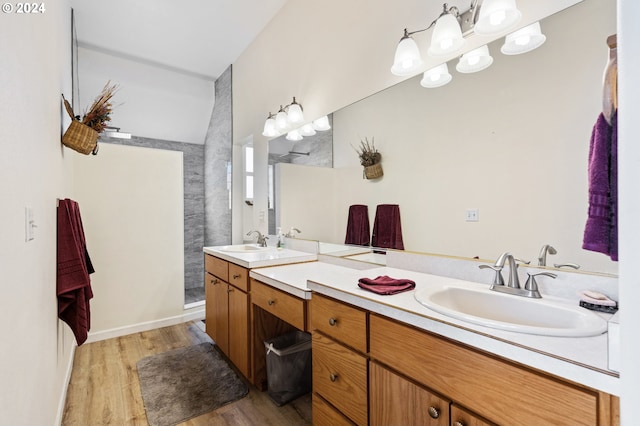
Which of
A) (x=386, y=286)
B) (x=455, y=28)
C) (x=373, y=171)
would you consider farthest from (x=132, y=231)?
(x=455, y=28)

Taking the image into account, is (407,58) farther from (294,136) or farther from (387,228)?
(294,136)

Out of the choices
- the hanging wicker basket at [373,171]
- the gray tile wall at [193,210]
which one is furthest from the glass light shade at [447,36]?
the gray tile wall at [193,210]

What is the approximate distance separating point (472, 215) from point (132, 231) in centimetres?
313

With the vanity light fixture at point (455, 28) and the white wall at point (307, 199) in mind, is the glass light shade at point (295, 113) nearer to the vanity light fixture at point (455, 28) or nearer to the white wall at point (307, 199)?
the white wall at point (307, 199)

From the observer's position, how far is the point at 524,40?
1173 millimetres

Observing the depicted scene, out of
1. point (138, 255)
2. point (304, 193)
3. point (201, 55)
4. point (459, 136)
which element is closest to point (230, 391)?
point (304, 193)

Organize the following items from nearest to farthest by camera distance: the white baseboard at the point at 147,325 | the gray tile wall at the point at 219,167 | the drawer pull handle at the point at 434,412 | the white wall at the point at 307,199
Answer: the drawer pull handle at the point at 434,412 < the white wall at the point at 307,199 < the white baseboard at the point at 147,325 < the gray tile wall at the point at 219,167

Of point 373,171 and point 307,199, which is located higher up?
point 373,171

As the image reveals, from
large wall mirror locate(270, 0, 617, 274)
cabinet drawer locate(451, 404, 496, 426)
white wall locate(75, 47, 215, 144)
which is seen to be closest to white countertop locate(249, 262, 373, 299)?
large wall mirror locate(270, 0, 617, 274)

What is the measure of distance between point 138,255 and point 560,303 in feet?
11.2

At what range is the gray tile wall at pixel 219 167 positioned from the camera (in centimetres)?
384

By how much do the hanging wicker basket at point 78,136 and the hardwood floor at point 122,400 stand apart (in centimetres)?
163

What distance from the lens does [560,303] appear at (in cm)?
97

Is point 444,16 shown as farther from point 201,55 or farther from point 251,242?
point 201,55
